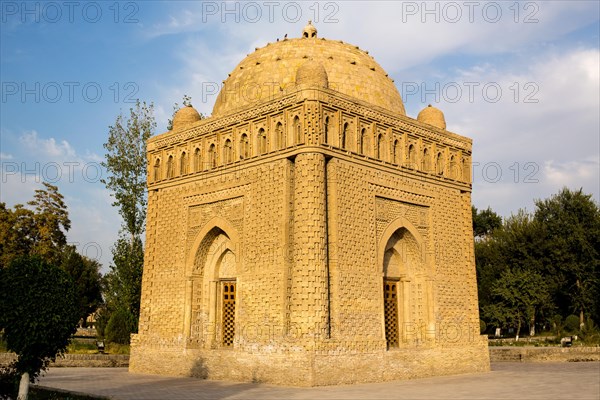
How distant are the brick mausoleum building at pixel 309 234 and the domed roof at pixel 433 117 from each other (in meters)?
0.04

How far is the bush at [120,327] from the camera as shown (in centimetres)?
2162

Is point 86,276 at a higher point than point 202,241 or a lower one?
higher

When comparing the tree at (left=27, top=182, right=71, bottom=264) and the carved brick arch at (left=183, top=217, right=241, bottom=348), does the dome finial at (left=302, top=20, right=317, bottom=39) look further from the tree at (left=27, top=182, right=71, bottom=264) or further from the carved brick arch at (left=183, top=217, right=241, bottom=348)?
the tree at (left=27, top=182, right=71, bottom=264)

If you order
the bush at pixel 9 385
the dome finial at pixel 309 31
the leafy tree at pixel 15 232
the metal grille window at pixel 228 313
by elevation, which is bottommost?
the bush at pixel 9 385

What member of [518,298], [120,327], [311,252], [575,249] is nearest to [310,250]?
[311,252]

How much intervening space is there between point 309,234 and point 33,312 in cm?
584

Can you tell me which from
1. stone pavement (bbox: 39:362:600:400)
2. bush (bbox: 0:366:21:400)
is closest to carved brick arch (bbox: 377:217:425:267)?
stone pavement (bbox: 39:362:600:400)

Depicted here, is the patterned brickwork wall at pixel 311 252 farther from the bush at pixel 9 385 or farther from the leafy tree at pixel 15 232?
the leafy tree at pixel 15 232

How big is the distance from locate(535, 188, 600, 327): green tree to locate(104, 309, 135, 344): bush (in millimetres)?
23878

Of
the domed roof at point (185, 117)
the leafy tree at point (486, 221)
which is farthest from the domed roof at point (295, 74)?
the leafy tree at point (486, 221)

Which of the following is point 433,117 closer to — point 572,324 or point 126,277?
point 126,277

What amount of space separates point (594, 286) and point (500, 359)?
13090 mm

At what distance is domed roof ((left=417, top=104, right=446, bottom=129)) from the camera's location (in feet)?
58.5

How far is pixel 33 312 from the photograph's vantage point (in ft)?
29.3
